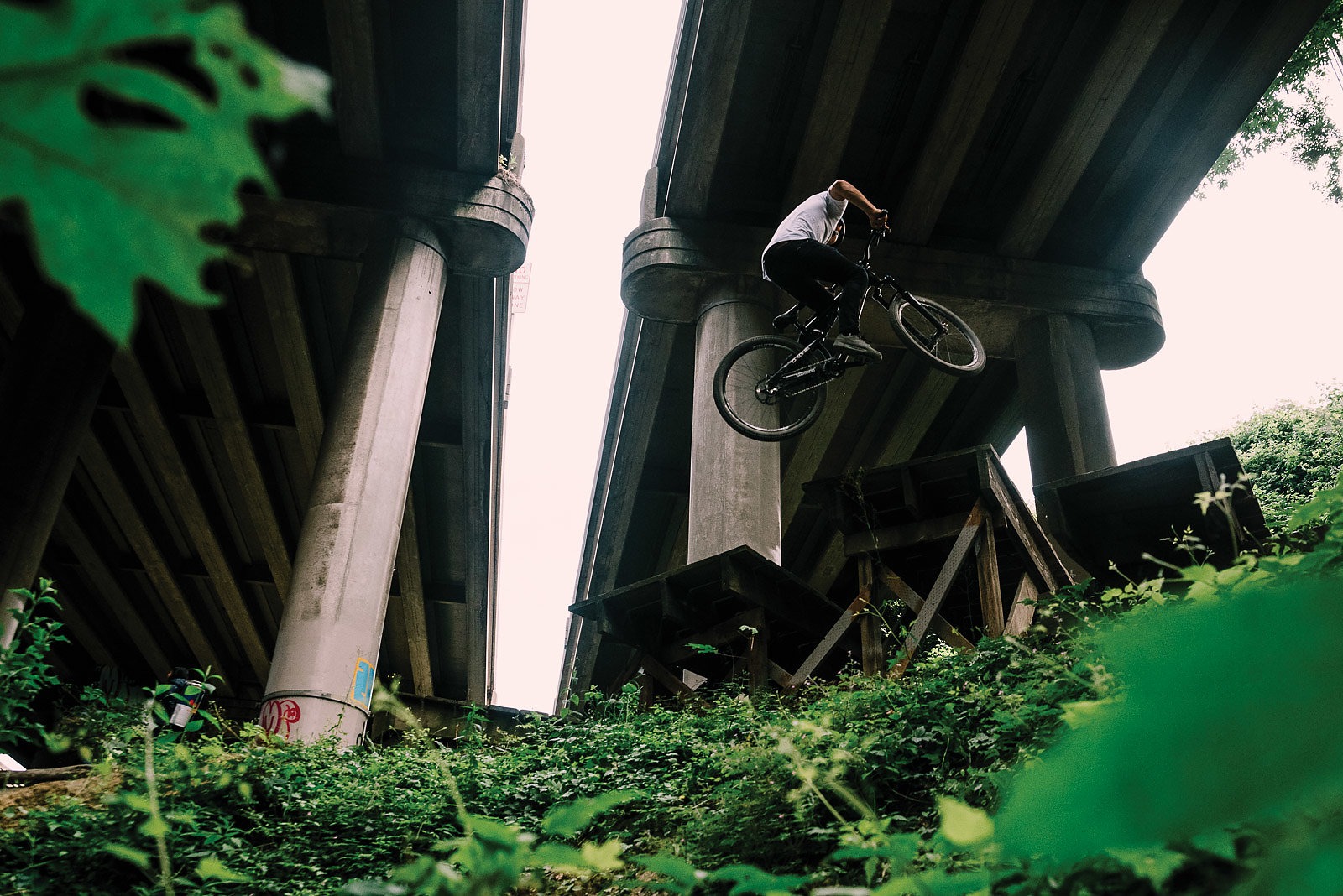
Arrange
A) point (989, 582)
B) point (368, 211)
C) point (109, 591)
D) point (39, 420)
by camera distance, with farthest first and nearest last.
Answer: point (109, 591) < point (368, 211) < point (39, 420) < point (989, 582)

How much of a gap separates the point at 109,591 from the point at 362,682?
56.9 ft

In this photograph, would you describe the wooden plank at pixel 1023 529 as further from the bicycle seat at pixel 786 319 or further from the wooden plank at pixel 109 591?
the wooden plank at pixel 109 591

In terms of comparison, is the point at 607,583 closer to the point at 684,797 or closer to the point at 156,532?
the point at 156,532

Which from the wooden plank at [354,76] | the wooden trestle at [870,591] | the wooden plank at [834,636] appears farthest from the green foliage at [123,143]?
the wooden plank at [354,76]

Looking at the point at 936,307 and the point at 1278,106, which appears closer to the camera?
the point at 936,307

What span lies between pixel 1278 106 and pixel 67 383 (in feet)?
72.5

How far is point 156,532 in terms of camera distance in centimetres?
2350

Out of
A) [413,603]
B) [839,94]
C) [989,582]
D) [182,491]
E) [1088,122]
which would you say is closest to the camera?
[989,582]

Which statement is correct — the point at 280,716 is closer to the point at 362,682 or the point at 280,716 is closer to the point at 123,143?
the point at 362,682

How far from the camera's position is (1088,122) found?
559 inches

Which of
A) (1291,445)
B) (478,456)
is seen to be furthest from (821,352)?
(1291,445)

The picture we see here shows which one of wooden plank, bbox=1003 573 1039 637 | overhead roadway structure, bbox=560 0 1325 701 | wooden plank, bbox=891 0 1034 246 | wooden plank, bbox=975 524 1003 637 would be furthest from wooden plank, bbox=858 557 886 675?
wooden plank, bbox=891 0 1034 246

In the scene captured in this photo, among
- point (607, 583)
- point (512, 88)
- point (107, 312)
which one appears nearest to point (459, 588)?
point (607, 583)

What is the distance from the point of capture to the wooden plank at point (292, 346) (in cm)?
1653
